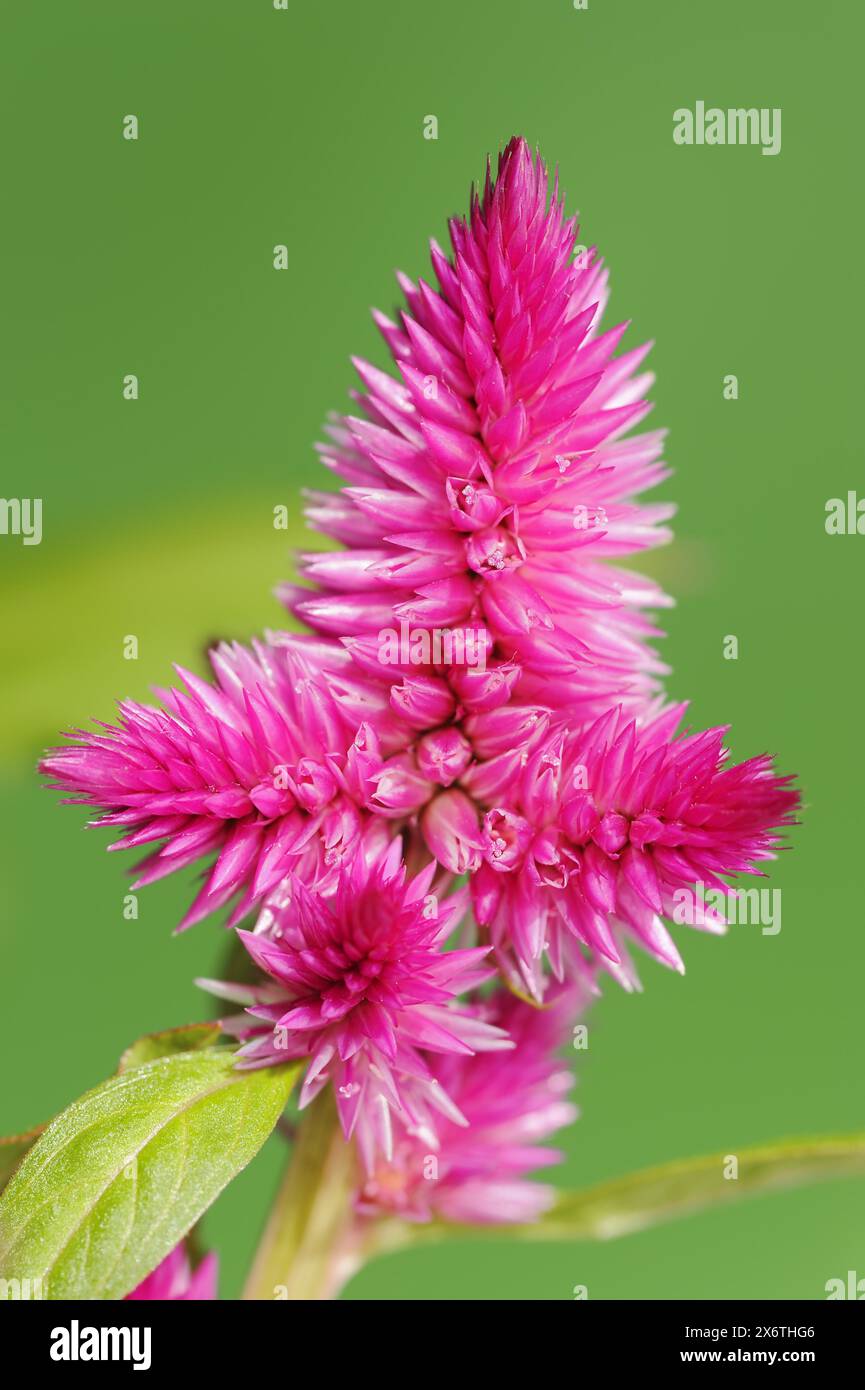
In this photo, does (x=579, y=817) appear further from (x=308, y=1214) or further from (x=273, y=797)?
(x=308, y=1214)

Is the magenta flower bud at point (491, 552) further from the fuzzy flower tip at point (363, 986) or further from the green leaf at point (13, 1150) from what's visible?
the green leaf at point (13, 1150)

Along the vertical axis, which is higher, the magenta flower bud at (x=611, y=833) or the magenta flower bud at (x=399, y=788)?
the magenta flower bud at (x=399, y=788)

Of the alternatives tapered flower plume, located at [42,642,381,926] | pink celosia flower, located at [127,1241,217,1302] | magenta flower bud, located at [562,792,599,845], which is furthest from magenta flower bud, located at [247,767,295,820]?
pink celosia flower, located at [127,1241,217,1302]

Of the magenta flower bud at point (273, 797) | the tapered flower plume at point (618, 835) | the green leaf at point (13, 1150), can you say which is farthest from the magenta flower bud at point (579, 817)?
the green leaf at point (13, 1150)

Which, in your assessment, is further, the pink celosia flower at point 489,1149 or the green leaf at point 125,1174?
the pink celosia flower at point 489,1149

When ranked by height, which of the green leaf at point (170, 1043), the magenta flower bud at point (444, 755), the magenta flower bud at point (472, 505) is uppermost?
the magenta flower bud at point (472, 505)

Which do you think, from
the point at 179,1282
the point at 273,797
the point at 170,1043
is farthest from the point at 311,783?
the point at 179,1282
